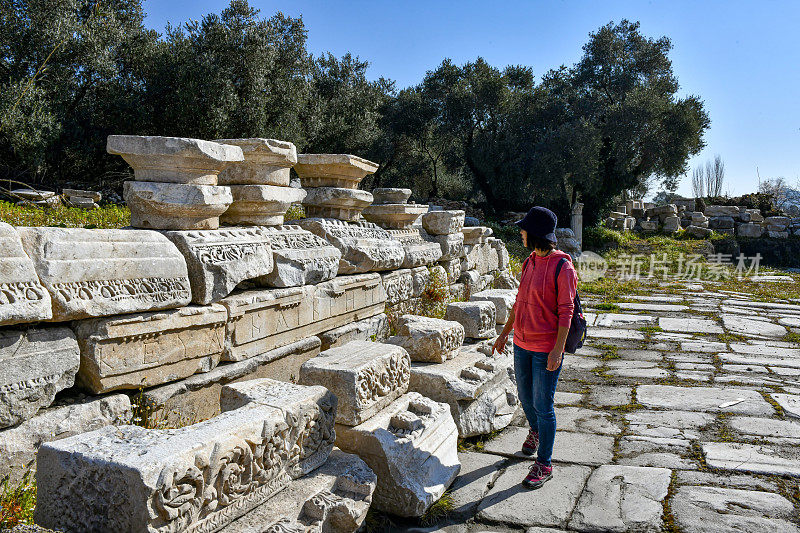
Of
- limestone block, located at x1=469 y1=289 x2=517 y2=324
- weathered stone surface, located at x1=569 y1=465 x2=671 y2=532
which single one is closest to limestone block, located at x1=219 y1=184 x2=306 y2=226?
limestone block, located at x1=469 y1=289 x2=517 y2=324

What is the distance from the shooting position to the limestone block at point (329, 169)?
17.5 ft

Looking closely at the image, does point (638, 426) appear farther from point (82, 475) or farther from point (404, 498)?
point (82, 475)

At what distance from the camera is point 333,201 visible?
5426mm

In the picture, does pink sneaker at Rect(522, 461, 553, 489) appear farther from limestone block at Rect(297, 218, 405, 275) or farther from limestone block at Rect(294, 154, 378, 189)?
limestone block at Rect(294, 154, 378, 189)

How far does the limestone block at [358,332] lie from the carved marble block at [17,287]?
2.35 m

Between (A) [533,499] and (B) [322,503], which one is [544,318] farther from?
(B) [322,503]

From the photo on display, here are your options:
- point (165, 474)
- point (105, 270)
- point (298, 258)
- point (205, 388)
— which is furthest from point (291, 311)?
point (165, 474)

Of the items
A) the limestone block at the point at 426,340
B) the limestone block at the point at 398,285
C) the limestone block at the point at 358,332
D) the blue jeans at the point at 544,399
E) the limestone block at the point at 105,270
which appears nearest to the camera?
the limestone block at the point at 105,270

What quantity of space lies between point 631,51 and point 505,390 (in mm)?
20115

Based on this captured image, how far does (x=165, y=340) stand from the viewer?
329 centimetres

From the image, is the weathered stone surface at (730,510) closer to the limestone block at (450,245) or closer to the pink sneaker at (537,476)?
the pink sneaker at (537,476)

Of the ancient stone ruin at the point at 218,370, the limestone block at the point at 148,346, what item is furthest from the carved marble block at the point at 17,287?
the limestone block at the point at 148,346

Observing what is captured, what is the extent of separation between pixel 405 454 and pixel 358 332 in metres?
2.09

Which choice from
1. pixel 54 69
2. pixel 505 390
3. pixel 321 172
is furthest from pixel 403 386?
pixel 54 69
